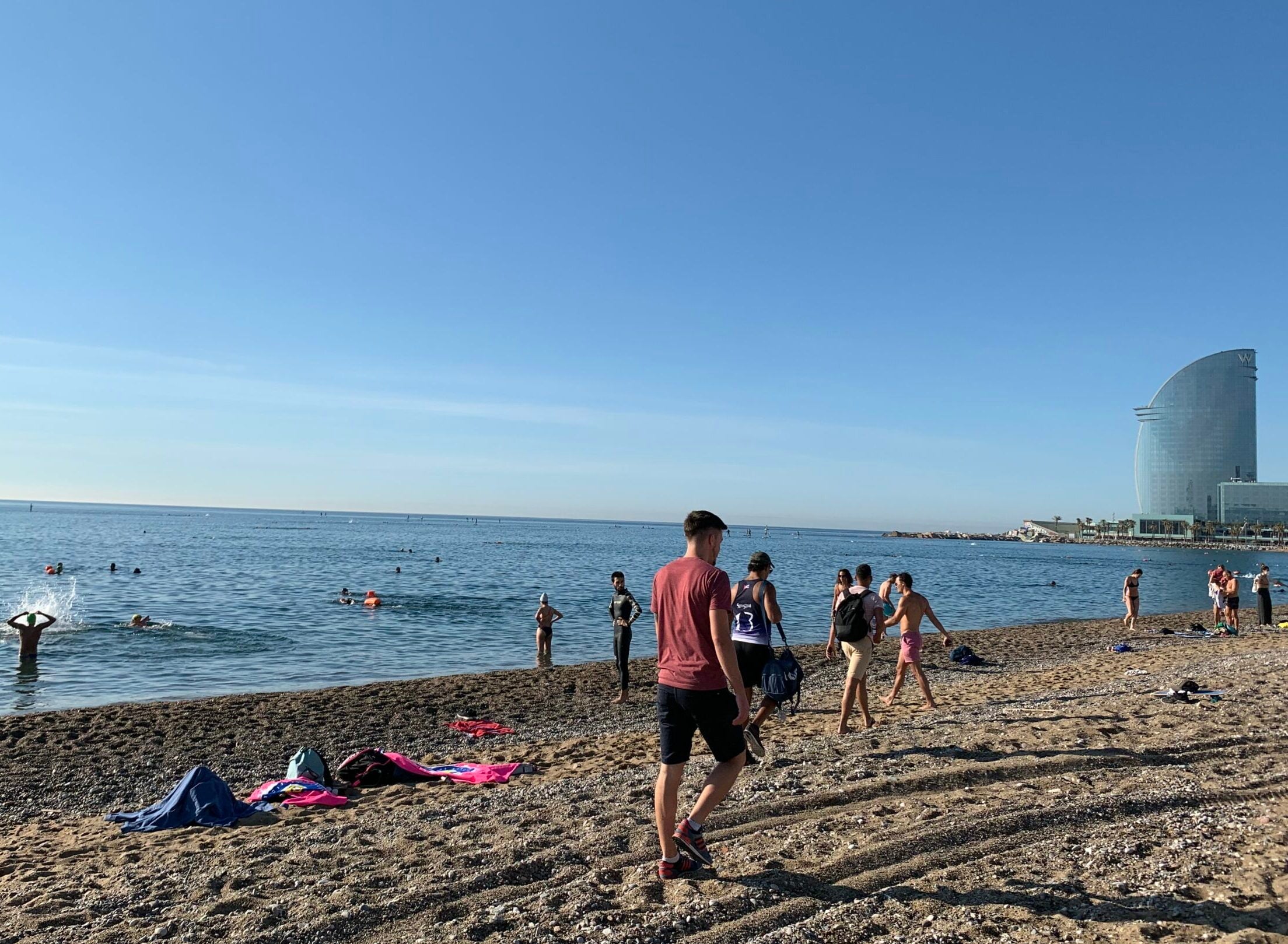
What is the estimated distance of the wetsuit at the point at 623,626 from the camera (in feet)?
41.1

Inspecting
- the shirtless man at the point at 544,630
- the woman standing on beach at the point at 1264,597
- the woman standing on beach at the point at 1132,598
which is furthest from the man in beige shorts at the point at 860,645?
the woman standing on beach at the point at 1264,597

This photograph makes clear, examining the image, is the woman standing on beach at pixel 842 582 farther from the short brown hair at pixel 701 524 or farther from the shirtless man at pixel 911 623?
the short brown hair at pixel 701 524

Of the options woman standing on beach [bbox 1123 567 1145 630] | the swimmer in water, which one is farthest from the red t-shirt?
woman standing on beach [bbox 1123 567 1145 630]

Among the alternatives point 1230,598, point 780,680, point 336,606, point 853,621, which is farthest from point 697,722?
point 336,606

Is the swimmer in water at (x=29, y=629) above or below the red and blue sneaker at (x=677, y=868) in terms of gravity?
below

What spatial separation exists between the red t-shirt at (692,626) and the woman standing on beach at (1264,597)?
2598 centimetres

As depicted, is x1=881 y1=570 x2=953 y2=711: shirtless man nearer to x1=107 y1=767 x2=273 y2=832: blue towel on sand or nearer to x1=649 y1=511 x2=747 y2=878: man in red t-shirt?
x1=649 y1=511 x2=747 y2=878: man in red t-shirt

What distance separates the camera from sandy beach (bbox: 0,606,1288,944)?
409cm

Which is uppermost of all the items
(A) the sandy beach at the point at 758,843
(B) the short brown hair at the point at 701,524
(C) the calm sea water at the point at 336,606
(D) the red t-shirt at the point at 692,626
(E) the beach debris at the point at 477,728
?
(B) the short brown hair at the point at 701,524

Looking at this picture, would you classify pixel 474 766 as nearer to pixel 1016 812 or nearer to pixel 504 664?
pixel 1016 812

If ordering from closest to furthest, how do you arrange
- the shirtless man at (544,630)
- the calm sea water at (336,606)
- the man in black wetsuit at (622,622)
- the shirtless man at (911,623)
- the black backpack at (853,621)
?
1. the black backpack at (853,621)
2. the shirtless man at (911,623)
3. the man in black wetsuit at (622,622)
4. the calm sea water at (336,606)
5. the shirtless man at (544,630)

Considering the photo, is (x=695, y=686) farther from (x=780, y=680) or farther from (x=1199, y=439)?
(x=1199, y=439)

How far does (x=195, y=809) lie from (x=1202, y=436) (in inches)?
9045

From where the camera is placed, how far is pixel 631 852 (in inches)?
195
